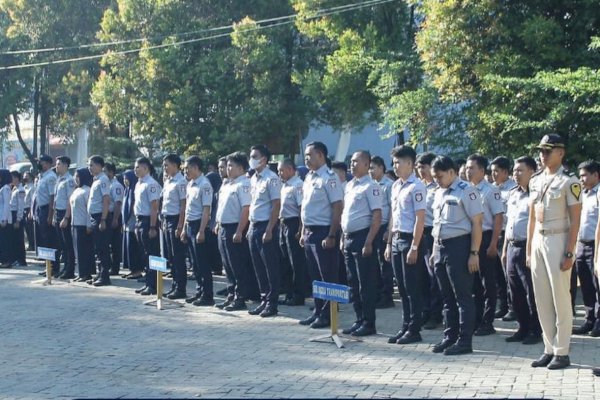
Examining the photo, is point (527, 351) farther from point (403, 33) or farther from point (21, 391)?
point (403, 33)

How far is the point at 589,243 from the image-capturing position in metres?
9.80

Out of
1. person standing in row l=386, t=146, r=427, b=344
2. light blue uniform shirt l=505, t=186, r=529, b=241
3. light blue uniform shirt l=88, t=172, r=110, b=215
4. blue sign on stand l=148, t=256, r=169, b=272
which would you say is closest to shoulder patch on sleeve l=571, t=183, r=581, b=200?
light blue uniform shirt l=505, t=186, r=529, b=241

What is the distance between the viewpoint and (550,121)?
12.1 meters

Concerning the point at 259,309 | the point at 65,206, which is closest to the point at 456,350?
the point at 259,309

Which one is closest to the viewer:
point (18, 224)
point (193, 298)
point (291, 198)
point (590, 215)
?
point (590, 215)

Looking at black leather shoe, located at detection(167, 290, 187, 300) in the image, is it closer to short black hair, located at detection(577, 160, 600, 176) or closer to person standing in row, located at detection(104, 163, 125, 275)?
person standing in row, located at detection(104, 163, 125, 275)

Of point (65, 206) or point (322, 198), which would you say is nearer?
point (322, 198)

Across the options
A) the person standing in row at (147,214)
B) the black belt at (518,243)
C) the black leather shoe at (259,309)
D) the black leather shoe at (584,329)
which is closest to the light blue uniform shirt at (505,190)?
the black belt at (518,243)

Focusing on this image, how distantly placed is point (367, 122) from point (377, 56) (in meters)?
3.57

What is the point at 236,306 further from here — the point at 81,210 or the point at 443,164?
the point at 443,164

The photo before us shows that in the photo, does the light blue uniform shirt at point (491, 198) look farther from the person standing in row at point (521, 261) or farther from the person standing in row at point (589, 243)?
the person standing in row at point (589, 243)

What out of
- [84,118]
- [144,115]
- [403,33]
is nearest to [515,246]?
[403,33]

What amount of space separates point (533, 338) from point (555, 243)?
5.71 feet

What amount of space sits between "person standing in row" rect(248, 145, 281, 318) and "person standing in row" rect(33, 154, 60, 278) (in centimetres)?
591
